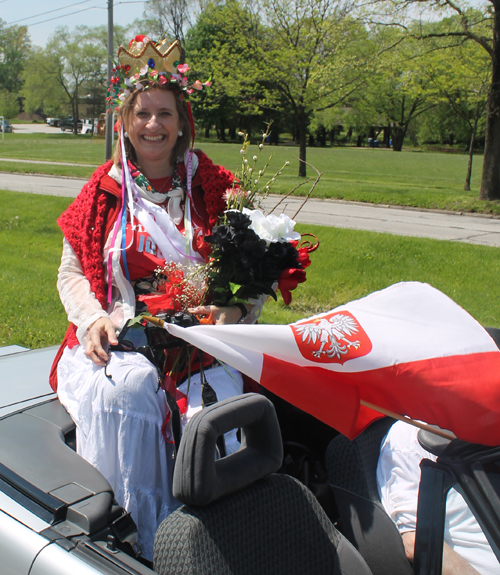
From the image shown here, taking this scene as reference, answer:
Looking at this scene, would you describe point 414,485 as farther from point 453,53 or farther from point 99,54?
point 99,54

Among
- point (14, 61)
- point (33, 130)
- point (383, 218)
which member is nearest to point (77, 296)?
point (383, 218)

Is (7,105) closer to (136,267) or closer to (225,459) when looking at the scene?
(136,267)

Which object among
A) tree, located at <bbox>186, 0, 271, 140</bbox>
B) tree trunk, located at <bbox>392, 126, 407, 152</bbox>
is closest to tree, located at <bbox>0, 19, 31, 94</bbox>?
tree trunk, located at <bbox>392, 126, 407, 152</bbox>

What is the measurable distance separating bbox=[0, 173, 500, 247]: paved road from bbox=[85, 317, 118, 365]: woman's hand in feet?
28.5

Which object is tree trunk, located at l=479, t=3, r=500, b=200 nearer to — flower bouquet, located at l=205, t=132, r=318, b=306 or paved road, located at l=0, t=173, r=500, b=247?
paved road, located at l=0, t=173, r=500, b=247

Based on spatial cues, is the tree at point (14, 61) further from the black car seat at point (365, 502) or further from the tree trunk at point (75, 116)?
the black car seat at point (365, 502)

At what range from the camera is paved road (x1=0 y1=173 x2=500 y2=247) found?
11938mm

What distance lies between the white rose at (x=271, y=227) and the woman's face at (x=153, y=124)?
86 cm

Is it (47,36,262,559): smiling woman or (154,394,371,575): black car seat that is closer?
(154,394,371,575): black car seat

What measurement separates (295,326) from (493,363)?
574 mm

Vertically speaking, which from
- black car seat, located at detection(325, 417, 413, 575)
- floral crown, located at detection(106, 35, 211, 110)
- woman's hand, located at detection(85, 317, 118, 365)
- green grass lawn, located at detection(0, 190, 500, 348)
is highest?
floral crown, located at detection(106, 35, 211, 110)

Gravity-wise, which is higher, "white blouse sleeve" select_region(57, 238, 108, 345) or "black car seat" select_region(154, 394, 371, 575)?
"white blouse sleeve" select_region(57, 238, 108, 345)

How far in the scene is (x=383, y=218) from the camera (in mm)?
14141

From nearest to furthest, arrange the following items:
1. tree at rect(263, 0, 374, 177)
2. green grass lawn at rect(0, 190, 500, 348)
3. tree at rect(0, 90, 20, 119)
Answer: green grass lawn at rect(0, 190, 500, 348) → tree at rect(263, 0, 374, 177) → tree at rect(0, 90, 20, 119)
